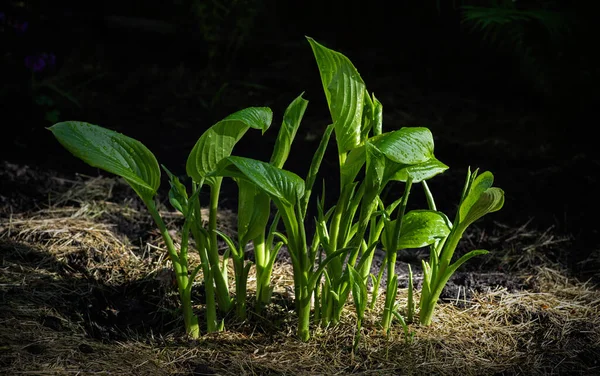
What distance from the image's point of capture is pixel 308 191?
1.54m

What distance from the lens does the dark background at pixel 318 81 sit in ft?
9.34

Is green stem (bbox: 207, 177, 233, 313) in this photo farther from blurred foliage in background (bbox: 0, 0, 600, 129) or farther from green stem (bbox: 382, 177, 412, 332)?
blurred foliage in background (bbox: 0, 0, 600, 129)

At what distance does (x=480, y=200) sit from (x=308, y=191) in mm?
398

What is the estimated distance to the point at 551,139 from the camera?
3.20 meters

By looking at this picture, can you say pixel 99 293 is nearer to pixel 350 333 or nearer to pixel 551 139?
pixel 350 333

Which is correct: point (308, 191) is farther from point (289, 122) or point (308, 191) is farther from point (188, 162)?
point (188, 162)

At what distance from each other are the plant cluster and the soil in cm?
17

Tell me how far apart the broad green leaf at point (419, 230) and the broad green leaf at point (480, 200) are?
53mm

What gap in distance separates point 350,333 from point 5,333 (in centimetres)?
83

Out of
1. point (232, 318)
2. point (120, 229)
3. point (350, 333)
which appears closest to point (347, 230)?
point (350, 333)

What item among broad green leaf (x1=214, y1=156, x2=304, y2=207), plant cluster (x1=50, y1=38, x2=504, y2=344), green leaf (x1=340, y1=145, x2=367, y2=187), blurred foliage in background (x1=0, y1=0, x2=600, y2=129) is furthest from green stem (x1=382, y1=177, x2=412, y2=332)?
blurred foliage in background (x1=0, y1=0, x2=600, y2=129)

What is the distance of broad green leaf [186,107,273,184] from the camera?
1.40 metres

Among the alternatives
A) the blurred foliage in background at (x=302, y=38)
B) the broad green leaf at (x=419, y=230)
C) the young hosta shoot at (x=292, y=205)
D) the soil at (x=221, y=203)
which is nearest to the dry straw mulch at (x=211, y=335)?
the soil at (x=221, y=203)

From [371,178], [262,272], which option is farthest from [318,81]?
[371,178]
